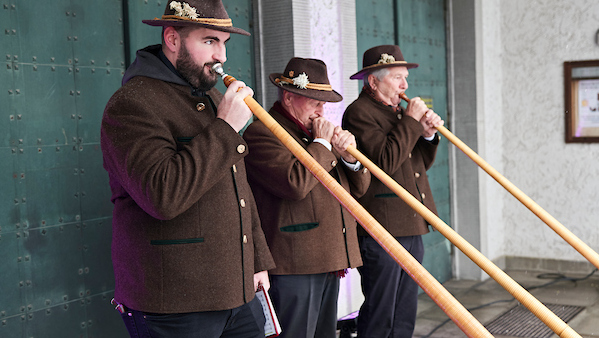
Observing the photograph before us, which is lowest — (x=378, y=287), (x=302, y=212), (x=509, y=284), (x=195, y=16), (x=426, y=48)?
(x=378, y=287)

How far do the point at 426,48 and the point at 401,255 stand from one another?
14.8 feet

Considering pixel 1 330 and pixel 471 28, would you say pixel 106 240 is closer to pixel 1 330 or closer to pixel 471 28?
pixel 1 330

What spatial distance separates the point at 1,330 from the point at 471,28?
478 cm

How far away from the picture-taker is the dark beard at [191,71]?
2.19 meters

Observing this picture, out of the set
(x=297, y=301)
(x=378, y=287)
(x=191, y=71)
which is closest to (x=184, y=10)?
(x=191, y=71)

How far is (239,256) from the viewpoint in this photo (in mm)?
2191

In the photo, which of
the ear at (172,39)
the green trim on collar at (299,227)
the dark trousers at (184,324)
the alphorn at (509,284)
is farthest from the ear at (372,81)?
the dark trousers at (184,324)

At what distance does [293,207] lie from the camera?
292 centimetres

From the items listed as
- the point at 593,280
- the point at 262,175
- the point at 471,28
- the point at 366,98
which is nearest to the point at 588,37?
the point at 471,28

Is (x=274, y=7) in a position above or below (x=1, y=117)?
above

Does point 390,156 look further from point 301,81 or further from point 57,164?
point 57,164

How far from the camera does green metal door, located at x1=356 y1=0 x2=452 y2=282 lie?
525 centimetres

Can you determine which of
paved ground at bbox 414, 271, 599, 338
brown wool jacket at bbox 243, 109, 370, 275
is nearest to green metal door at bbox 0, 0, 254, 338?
brown wool jacket at bbox 243, 109, 370, 275

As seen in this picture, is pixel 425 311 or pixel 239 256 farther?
pixel 425 311
